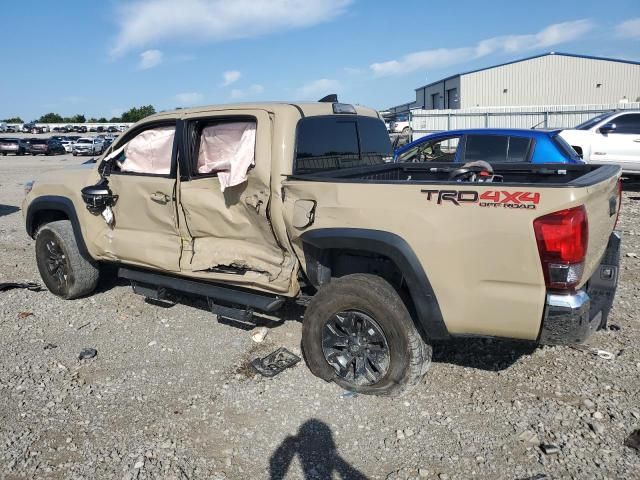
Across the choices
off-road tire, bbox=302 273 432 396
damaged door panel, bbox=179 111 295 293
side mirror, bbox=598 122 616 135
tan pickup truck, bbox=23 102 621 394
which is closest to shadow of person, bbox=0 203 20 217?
tan pickup truck, bbox=23 102 621 394

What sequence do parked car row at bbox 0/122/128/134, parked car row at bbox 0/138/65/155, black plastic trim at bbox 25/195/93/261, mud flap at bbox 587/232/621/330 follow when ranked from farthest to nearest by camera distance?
parked car row at bbox 0/122/128/134 < parked car row at bbox 0/138/65/155 < black plastic trim at bbox 25/195/93/261 < mud flap at bbox 587/232/621/330

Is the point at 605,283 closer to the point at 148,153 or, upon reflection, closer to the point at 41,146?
the point at 148,153

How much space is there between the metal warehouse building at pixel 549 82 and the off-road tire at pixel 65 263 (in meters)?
37.8

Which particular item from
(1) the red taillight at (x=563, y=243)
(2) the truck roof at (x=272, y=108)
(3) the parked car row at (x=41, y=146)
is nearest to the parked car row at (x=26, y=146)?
(3) the parked car row at (x=41, y=146)

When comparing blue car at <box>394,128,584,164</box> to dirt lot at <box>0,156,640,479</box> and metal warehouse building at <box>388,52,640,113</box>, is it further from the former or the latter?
metal warehouse building at <box>388,52,640,113</box>

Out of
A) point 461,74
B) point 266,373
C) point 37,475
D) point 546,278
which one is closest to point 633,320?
point 546,278

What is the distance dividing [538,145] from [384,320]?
19.9 ft

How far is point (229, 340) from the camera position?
4.71m

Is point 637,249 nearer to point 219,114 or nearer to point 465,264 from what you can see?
point 465,264

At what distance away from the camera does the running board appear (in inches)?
164

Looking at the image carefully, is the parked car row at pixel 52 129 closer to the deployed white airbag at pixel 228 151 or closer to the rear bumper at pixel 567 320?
the deployed white airbag at pixel 228 151

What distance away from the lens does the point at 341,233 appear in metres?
3.46

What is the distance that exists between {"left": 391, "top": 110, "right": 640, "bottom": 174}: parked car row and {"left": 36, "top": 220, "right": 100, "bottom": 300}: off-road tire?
17.0ft

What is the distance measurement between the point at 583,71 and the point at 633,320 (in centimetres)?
4065
